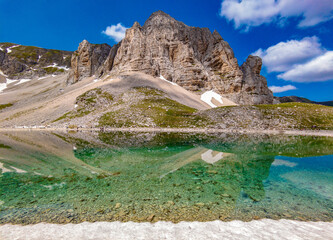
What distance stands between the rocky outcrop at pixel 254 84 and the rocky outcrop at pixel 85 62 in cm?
12459

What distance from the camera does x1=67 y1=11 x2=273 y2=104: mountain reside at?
131000mm

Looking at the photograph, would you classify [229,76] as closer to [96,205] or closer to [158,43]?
[158,43]

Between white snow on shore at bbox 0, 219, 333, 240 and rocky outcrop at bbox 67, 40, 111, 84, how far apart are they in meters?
161

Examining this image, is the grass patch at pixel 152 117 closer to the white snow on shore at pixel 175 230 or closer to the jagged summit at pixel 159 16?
the white snow on shore at pixel 175 230

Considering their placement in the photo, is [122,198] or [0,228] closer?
[0,228]

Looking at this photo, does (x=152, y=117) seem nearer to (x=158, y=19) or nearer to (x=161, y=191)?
(x=161, y=191)

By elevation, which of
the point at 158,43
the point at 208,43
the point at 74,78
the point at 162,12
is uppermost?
the point at 162,12

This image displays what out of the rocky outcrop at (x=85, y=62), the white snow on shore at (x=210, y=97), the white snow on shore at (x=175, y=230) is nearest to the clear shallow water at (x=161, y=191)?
the white snow on shore at (x=175, y=230)

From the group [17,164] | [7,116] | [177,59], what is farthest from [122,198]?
[177,59]

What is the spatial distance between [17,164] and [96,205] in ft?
46.2

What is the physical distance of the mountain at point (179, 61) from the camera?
131000mm

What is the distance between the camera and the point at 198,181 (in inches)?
532

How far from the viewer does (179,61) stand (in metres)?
144

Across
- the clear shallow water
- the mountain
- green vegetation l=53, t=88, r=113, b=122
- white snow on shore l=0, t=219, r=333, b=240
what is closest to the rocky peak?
the mountain
